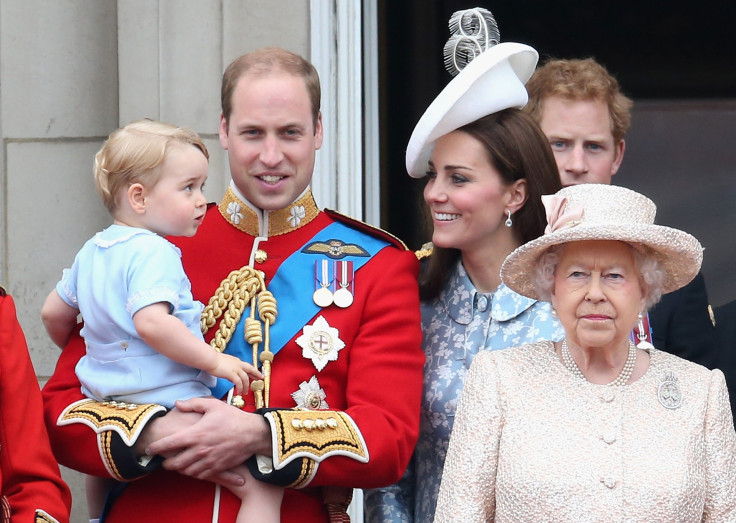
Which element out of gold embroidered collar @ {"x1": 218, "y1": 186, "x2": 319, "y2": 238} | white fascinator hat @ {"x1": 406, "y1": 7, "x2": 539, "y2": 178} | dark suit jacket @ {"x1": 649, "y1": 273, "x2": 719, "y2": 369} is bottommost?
dark suit jacket @ {"x1": 649, "y1": 273, "x2": 719, "y2": 369}

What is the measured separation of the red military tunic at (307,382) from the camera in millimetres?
3221

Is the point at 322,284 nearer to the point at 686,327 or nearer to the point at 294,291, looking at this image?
the point at 294,291

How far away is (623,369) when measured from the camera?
3121 millimetres

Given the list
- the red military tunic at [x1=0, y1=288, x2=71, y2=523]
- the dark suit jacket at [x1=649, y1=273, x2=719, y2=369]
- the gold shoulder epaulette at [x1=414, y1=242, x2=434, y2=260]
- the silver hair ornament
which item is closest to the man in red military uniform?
the red military tunic at [x1=0, y1=288, x2=71, y2=523]

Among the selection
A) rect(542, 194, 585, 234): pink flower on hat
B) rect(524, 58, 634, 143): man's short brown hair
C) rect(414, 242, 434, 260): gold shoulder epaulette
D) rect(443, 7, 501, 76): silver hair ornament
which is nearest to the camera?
rect(542, 194, 585, 234): pink flower on hat

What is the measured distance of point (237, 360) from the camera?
3252mm

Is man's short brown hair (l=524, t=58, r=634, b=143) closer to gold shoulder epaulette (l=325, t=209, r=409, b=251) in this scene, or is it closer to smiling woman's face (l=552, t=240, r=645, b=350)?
gold shoulder epaulette (l=325, t=209, r=409, b=251)

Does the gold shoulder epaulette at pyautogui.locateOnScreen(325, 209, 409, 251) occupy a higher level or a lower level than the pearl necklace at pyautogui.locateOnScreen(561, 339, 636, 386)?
higher

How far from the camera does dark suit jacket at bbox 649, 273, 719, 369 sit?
3.79m

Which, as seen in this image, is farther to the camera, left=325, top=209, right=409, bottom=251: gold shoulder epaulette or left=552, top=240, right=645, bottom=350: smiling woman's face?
left=325, top=209, right=409, bottom=251: gold shoulder epaulette

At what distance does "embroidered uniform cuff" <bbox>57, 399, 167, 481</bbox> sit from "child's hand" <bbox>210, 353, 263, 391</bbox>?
0.15 metres

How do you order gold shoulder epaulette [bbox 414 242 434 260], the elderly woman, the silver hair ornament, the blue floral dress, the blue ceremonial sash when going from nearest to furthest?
the elderly woman, the blue ceremonial sash, the blue floral dress, the silver hair ornament, gold shoulder epaulette [bbox 414 242 434 260]

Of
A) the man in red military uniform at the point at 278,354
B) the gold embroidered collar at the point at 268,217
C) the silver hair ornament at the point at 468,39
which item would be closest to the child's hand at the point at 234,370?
the man in red military uniform at the point at 278,354

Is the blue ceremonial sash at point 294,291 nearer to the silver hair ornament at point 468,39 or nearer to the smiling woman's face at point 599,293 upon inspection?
the silver hair ornament at point 468,39
